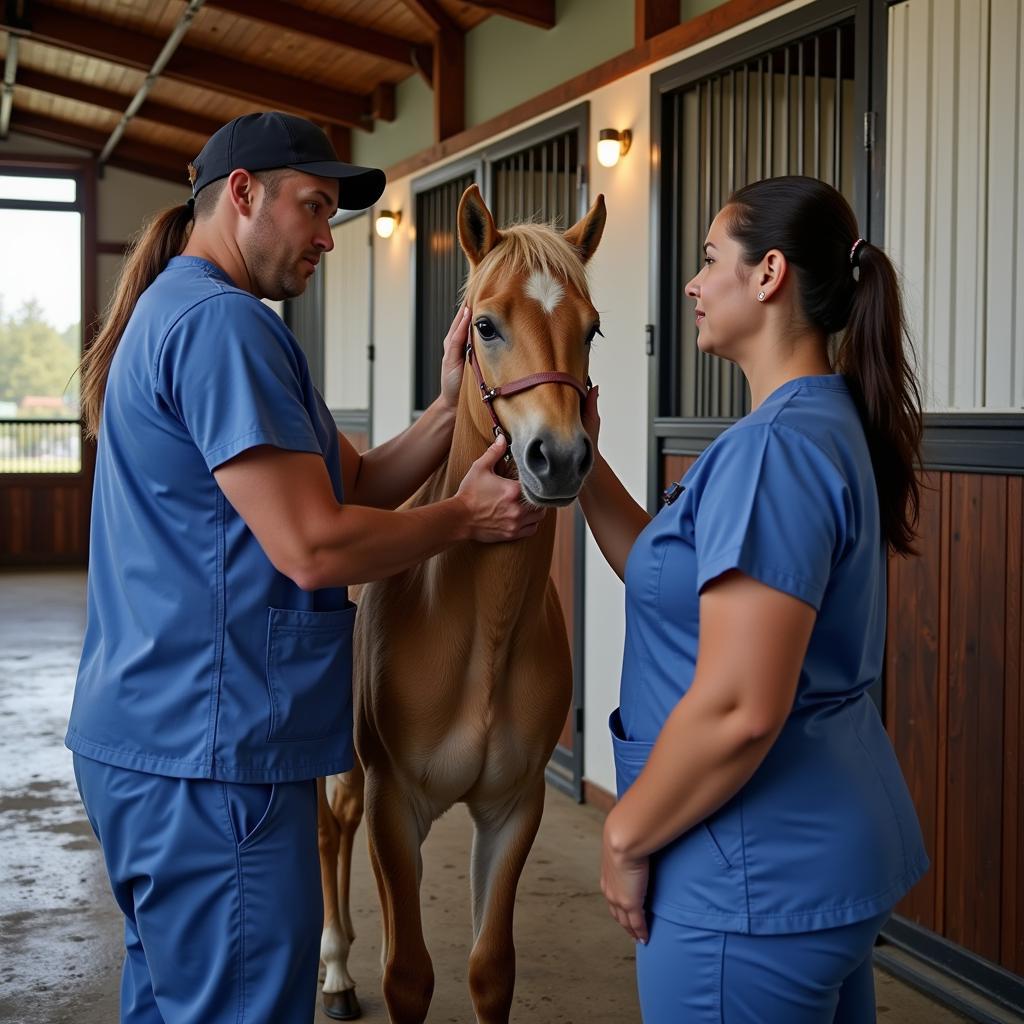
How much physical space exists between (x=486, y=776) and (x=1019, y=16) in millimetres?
1804

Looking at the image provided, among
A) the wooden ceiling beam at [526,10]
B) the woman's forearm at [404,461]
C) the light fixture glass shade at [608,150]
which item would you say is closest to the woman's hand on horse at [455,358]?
the woman's forearm at [404,461]

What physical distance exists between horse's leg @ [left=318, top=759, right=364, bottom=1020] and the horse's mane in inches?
49.0

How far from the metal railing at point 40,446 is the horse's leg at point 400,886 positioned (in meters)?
8.69

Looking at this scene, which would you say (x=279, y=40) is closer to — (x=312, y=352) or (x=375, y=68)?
(x=375, y=68)

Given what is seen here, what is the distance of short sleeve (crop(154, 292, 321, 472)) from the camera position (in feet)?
4.10

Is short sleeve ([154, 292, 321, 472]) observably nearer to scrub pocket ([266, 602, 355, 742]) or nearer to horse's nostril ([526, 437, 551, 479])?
scrub pocket ([266, 602, 355, 742])

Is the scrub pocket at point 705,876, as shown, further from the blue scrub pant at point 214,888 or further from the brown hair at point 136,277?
the brown hair at point 136,277

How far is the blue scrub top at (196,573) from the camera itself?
128 cm

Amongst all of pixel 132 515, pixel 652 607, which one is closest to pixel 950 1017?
pixel 652 607

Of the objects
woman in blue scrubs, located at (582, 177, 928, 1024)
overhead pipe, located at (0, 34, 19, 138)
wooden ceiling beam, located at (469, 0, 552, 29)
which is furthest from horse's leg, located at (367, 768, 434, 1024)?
overhead pipe, located at (0, 34, 19, 138)

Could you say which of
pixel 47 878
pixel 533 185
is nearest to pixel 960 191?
pixel 533 185

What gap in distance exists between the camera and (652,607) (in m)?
1.14

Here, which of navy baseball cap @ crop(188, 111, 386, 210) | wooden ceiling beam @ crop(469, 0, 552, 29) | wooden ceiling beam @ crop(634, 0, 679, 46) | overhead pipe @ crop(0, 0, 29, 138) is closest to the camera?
navy baseball cap @ crop(188, 111, 386, 210)

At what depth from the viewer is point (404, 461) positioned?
1.92 m
